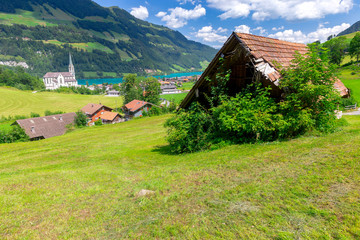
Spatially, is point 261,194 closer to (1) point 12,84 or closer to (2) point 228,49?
(2) point 228,49

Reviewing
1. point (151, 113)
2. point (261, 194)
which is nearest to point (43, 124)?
point (151, 113)

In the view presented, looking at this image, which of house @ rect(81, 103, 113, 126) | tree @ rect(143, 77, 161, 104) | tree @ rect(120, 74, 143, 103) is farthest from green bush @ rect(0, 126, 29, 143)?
tree @ rect(143, 77, 161, 104)

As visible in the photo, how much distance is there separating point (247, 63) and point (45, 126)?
51842 millimetres

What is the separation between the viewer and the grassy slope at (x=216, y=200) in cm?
323

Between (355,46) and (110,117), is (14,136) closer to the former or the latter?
(110,117)

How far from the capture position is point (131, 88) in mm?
73750

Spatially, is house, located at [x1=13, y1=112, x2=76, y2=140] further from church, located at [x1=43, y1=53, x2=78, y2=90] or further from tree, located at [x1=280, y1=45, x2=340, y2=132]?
church, located at [x1=43, y1=53, x2=78, y2=90]

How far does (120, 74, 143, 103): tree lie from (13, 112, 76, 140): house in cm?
2554

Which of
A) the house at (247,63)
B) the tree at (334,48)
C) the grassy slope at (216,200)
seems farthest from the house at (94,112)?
the tree at (334,48)

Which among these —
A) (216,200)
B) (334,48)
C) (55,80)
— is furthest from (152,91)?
(55,80)

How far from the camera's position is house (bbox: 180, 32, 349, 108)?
784cm

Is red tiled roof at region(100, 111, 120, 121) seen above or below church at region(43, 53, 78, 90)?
below

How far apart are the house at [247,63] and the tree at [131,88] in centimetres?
6646

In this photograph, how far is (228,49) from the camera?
880 cm
